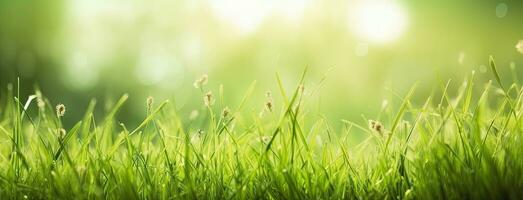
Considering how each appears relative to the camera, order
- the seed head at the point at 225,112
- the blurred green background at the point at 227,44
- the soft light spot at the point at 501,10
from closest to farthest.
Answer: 1. the seed head at the point at 225,112
2. the blurred green background at the point at 227,44
3. the soft light spot at the point at 501,10

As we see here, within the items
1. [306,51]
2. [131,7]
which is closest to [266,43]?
[306,51]

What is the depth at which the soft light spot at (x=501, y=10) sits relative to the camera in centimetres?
1270

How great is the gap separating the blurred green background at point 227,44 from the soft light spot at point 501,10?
28 millimetres

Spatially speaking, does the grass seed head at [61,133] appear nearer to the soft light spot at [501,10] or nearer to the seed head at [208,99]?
the seed head at [208,99]

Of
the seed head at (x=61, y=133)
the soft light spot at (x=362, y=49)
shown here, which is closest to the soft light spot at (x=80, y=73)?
the soft light spot at (x=362, y=49)

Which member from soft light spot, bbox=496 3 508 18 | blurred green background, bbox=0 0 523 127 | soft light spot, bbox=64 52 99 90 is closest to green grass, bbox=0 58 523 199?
blurred green background, bbox=0 0 523 127

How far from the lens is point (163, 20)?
43.7 feet

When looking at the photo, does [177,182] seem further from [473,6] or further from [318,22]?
[473,6]

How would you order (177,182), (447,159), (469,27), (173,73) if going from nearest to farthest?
(447,159)
(177,182)
(173,73)
(469,27)

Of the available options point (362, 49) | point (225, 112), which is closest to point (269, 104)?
point (225, 112)

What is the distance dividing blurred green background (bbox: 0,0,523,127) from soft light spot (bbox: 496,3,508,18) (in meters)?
0.03

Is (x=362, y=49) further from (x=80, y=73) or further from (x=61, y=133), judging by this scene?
(x=61, y=133)

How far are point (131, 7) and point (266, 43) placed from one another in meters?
3.06

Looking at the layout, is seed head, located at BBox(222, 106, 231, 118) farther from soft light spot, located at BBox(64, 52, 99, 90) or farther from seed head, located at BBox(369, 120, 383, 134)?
soft light spot, located at BBox(64, 52, 99, 90)
